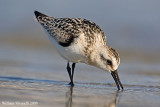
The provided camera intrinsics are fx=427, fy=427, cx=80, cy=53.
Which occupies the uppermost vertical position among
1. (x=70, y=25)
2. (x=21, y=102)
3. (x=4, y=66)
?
(x=70, y=25)

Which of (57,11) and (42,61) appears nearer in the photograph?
(42,61)

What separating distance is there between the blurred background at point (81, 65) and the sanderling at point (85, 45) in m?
0.55

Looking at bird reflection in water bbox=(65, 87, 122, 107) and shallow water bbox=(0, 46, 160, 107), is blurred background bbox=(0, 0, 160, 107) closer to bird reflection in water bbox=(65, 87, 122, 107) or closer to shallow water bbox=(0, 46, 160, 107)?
shallow water bbox=(0, 46, 160, 107)

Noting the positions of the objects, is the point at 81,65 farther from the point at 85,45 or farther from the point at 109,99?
the point at 109,99

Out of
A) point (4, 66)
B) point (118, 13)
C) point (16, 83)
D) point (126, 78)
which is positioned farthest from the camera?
point (118, 13)

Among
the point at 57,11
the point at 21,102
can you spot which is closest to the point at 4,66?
the point at 21,102

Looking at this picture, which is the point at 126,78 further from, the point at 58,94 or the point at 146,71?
the point at 58,94

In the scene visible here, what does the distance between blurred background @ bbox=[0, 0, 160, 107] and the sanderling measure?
0.55 metres

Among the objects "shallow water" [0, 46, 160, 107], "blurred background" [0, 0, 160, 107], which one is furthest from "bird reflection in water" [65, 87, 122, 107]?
"blurred background" [0, 0, 160, 107]

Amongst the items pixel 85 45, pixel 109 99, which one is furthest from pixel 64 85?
pixel 109 99

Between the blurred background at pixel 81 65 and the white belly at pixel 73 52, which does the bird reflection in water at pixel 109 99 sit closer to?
the blurred background at pixel 81 65

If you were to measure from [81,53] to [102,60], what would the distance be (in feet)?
1.66

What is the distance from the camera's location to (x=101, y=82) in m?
10.2

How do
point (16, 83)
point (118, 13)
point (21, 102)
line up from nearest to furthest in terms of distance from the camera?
1. point (21, 102)
2. point (16, 83)
3. point (118, 13)
